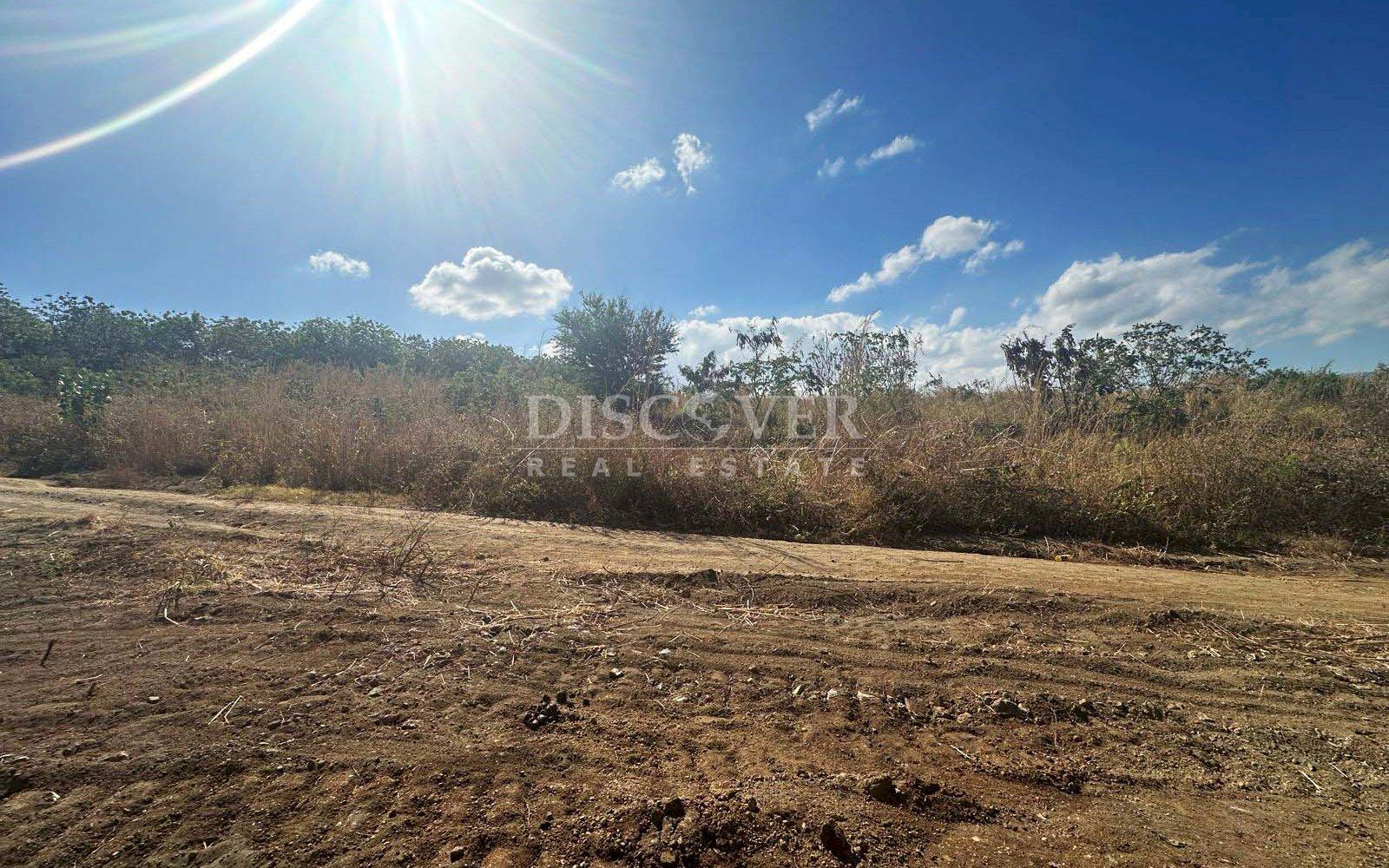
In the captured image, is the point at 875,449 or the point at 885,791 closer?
the point at 885,791

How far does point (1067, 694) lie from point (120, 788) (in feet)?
11.6

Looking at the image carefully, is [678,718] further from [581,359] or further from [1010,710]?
[581,359]

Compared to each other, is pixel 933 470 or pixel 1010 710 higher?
A: pixel 933 470

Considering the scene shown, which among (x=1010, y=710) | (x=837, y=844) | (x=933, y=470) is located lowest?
(x=837, y=844)

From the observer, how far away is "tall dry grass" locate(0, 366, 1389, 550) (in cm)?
499

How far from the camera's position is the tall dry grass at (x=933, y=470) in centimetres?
499

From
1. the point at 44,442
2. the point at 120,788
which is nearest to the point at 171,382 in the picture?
the point at 44,442

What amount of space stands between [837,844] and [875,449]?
17.0 feet

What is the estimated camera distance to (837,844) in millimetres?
1452

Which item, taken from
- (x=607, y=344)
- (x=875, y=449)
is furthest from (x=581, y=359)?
(x=875, y=449)

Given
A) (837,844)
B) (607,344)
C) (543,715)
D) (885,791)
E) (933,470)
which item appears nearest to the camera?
(837,844)

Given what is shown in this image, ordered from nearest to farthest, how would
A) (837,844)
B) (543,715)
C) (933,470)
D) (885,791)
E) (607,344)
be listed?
(837,844) → (885,791) → (543,715) → (933,470) → (607,344)

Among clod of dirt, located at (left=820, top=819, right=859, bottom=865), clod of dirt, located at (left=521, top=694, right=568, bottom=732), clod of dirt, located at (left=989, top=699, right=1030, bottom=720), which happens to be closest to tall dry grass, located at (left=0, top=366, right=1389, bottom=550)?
clod of dirt, located at (left=989, top=699, right=1030, bottom=720)

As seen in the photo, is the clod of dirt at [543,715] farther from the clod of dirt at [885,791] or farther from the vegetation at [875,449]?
the vegetation at [875,449]
